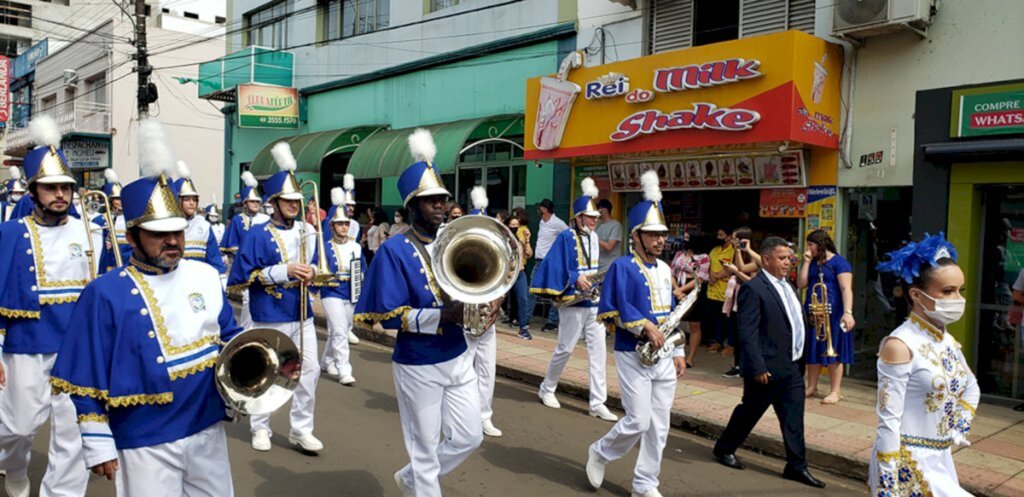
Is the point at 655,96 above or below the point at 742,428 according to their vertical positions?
above

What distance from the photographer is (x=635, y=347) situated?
17.8 feet

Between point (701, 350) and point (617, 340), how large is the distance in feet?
19.4

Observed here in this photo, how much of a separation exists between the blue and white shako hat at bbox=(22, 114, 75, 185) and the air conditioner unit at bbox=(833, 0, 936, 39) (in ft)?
26.2

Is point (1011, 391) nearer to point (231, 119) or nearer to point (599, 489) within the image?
point (599, 489)

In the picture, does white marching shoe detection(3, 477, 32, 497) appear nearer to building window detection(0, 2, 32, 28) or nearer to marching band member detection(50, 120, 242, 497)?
marching band member detection(50, 120, 242, 497)

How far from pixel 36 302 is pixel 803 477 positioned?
5468 millimetres

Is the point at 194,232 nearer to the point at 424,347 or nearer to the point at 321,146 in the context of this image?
the point at 424,347

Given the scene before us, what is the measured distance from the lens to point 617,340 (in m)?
5.55

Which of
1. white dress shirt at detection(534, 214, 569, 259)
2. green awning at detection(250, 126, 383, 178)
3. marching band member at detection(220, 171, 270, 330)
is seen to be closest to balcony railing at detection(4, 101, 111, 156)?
green awning at detection(250, 126, 383, 178)

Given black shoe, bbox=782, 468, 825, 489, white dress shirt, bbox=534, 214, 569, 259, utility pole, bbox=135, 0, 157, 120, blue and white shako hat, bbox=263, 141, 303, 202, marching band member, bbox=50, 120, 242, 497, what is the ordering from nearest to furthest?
marching band member, bbox=50, 120, 242, 497, black shoe, bbox=782, 468, 825, 489, blue and white shako hat, bbox=263, 141, 303, 202, white dress shirt, bbox=534, 214, 569, 259, utility pole, bbox=135, 0, 157, 120

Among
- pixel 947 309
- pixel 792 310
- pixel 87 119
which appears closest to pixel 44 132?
pixel 792 310

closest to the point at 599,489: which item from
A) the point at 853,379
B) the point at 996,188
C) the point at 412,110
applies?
the point at 853,379

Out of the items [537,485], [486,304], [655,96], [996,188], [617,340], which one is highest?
[655,96]

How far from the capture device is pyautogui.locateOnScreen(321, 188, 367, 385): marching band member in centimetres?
844
